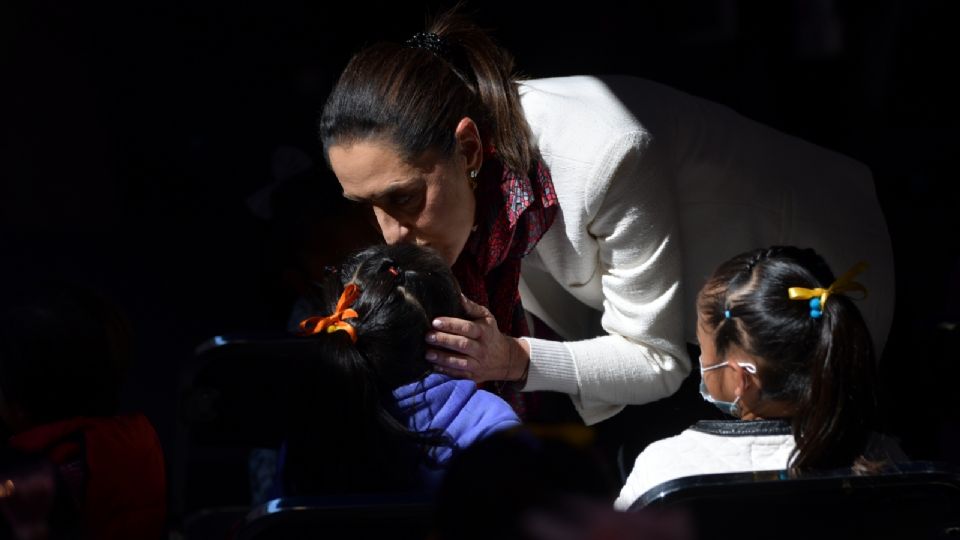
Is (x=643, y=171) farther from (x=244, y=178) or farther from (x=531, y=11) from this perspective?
(x=244, y=178)

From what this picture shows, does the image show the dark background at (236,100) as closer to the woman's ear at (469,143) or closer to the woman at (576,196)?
Answer: the woman at (576,196)

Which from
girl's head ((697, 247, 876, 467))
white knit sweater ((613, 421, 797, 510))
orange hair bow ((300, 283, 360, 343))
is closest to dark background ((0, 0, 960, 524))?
orange hair bow ((300, 283, 360, 343))

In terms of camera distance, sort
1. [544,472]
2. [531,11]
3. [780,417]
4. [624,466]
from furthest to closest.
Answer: [531,11] → [624,466] → [780,417] → [544,472]

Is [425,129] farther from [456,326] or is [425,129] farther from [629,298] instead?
[629,298]

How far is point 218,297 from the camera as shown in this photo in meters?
3.89

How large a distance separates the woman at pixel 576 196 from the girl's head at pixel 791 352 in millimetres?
143

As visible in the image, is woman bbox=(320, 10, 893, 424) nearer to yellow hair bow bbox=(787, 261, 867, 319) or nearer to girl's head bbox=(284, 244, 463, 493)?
girl's head bbox=(284, 244, 463, 493)

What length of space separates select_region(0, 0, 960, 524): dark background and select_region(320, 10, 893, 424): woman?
1.54m

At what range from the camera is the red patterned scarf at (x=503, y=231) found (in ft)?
6.27

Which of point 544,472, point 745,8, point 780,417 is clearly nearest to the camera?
point 544,472

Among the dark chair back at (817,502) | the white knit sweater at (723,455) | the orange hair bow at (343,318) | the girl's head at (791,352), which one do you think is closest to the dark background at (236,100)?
the orange hair bow at (343,318)

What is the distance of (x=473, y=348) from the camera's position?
185 cm

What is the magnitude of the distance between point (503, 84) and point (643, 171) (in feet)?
0.97

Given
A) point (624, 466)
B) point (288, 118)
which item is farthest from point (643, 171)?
point (288, 118)
